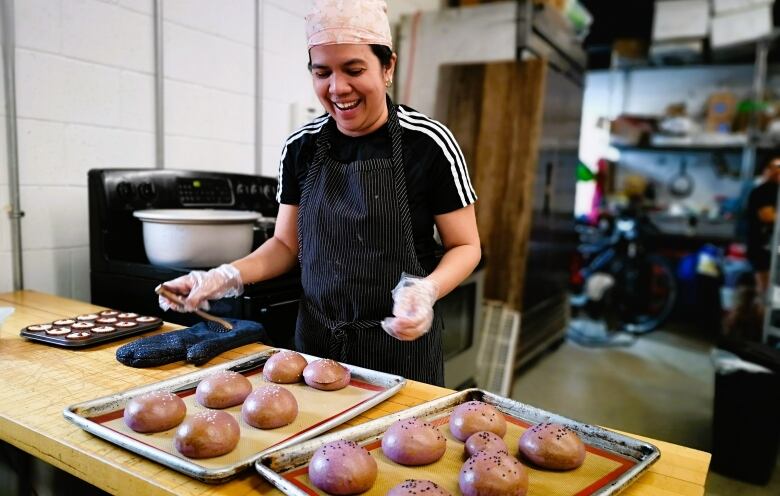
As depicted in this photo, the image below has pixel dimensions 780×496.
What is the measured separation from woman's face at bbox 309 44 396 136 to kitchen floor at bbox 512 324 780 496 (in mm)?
2530

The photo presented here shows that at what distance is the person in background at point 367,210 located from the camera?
1380mm

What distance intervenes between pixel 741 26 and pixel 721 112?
108 cm

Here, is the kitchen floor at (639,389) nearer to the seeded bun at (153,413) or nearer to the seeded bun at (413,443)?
the seeded bun at (413,443)

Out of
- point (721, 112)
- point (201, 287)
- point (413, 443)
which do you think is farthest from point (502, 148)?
point (721, 112)

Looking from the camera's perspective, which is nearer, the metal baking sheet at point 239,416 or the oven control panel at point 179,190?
the metal baking sheet at point 239,416

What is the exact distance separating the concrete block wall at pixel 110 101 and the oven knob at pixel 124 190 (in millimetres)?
286

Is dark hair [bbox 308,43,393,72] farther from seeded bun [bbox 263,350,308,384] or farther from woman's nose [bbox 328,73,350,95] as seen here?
seeded bun [bbox 263,350,308,384]

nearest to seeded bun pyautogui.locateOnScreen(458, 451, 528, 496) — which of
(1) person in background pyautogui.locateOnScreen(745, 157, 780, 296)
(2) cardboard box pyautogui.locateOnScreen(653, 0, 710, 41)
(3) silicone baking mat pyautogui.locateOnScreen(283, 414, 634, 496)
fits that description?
(3) silicone baking mat pyautogui.locateOnScreen(283, 414, 634, 496)

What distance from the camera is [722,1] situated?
17.6 ft

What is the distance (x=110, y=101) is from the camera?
218 cm

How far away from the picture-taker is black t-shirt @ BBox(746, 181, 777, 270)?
14.6 ft

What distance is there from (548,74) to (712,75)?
4.14m

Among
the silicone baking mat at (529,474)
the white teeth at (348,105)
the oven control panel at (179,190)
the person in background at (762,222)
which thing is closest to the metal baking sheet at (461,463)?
the silicone baking mat at (529,474)

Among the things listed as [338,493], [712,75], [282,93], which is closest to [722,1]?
[712,75]
